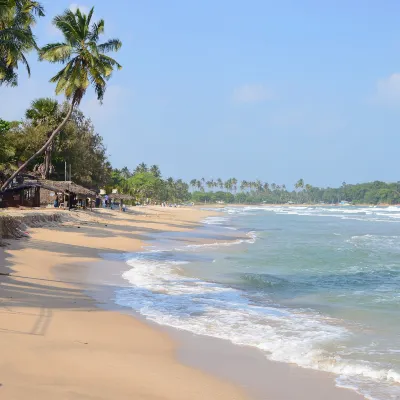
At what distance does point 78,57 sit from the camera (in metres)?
25.8

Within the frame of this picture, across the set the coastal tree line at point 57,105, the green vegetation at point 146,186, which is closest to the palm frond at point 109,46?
the coastal tree line at point 57,105

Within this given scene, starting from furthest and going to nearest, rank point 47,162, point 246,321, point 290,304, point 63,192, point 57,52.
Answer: point 47,162, point 63,192, point 57,52, point 290,304, point 246,321

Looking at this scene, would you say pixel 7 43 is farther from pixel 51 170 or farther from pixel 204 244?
pixel 51 170

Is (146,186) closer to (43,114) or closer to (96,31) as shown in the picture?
(43,114)

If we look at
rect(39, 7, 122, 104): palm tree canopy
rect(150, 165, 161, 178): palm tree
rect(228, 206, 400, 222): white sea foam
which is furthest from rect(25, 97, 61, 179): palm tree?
rect(150, 165, 161, 178): palm tree

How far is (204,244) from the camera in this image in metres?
24.4

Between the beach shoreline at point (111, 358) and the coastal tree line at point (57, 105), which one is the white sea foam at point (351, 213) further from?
the beach shoreline at point (111, 358)

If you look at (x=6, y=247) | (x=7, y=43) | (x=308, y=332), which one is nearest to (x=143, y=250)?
(x=6, y=247)

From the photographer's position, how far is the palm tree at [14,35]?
17.5 meters

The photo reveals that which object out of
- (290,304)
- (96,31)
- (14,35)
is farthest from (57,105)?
(290,304)

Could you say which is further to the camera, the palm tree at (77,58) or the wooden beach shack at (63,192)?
the wooden beach shack at (63,192)

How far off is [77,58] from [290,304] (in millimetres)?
19992

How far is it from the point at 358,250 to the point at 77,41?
1805cm

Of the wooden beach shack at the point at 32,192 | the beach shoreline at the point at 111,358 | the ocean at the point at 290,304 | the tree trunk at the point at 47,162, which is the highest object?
the tree trunk at the point at 47,162
